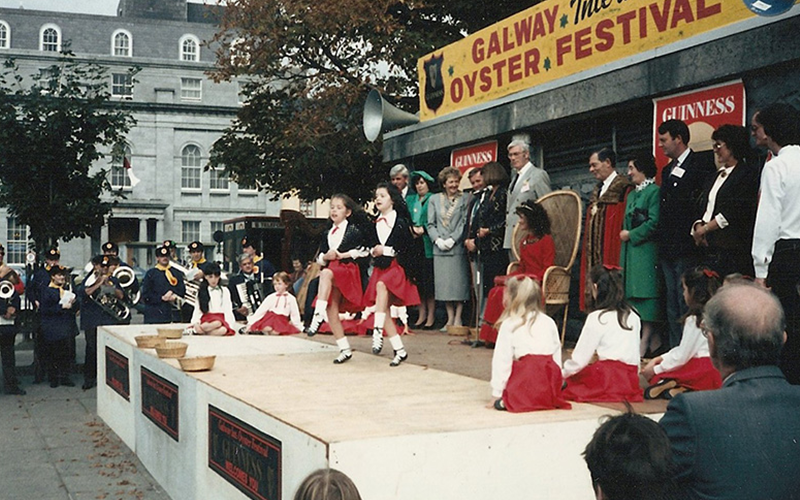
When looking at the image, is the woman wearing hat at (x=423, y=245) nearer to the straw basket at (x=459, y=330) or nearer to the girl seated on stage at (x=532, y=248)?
the straw basket at (x=459, y=330)

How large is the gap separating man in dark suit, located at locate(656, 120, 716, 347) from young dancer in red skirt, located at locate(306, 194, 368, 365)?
2604 millimetres

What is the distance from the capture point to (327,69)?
794 inches

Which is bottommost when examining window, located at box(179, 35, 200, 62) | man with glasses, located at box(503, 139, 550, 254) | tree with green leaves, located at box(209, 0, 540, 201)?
man with glasses, located at box(503, 139, 550, 254)

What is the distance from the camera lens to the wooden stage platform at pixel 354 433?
4.26 meters

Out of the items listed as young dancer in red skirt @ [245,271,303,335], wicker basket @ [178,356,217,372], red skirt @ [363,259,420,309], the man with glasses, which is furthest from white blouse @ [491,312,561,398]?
young dancer in red skirt @ [245,271,303,335]

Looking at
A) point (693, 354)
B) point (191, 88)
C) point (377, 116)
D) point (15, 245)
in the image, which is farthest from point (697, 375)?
point (191, 88)

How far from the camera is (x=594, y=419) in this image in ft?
16.0

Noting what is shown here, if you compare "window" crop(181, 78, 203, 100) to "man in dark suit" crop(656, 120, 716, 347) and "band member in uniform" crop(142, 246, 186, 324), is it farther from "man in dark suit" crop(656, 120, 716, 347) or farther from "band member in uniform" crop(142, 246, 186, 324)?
"man in dark suit" crop(656, 120, 716, 347)

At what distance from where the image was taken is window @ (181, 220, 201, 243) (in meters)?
50.4

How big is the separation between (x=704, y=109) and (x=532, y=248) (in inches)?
76.3

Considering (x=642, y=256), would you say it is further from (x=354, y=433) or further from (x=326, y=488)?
(x=326, y=488)

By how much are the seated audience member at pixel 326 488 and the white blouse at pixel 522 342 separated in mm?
3042

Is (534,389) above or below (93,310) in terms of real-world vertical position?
Answer: below

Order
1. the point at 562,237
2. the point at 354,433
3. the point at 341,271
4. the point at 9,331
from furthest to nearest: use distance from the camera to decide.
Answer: the point at 9,331, the point at 562,237, the point at 341,271, the point at 354,433
